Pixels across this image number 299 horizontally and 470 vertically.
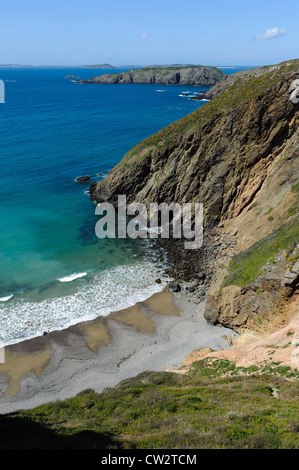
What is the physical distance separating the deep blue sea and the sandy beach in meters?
2.05

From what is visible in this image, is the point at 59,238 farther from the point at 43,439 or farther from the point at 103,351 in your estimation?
the point at 43,439

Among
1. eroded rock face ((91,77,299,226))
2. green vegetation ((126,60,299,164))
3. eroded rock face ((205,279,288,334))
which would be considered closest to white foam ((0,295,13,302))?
eroded rock face ((205,279,288,334))

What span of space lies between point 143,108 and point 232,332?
12313 cm

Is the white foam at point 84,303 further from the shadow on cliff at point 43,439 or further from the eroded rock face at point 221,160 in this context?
the shadow on cliff at point 43,439

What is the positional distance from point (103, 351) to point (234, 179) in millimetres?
30570

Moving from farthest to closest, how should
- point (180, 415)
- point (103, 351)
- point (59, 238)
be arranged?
point (59, 238), point (103, 351), point (180, 415)

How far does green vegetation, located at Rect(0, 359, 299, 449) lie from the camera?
13.7m

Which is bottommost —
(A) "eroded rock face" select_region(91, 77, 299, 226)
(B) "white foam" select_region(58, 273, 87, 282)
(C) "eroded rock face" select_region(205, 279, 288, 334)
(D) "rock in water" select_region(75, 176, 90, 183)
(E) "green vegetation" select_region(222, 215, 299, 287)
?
(B) "white foam" select_region(58, 273, 87, 282)

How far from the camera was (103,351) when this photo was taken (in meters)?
30.5

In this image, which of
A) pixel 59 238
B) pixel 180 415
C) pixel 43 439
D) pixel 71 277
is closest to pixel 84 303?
pixel 71 277

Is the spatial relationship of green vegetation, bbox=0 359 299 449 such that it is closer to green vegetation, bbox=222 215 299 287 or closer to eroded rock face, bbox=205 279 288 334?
eroded rock face, bbox=205 279 288 334

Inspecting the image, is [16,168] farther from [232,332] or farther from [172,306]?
[232,332]

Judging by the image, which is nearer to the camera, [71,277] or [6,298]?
[6,298]

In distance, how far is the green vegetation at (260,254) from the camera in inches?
1176
